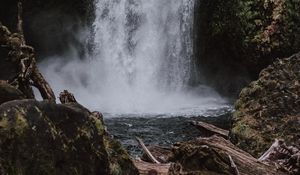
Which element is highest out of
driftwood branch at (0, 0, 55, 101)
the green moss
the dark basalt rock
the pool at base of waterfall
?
driftwood branch at (0, 0, 55, 101)

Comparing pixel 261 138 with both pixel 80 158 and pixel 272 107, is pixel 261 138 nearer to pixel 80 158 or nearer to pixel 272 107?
pixel 272 107

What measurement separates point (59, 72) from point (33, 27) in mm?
2159

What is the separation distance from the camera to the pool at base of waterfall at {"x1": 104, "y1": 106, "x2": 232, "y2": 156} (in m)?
11.8

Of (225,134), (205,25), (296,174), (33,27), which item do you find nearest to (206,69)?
(205,25)

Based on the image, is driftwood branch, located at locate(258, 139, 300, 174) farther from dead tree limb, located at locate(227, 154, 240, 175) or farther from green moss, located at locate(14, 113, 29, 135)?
green moss, located at locate(14, 113, 29, 135)

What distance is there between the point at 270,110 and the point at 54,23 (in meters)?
14.1

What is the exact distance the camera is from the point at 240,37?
17547 millimetres

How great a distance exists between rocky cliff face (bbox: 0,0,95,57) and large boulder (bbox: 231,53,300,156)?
12209 mm

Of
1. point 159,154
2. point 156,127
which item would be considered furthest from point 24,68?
point 156,127

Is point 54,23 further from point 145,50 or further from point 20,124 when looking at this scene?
point 20,124

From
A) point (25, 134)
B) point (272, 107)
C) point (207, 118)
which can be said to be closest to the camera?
point (25, 134)

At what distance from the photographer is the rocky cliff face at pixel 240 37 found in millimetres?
16953

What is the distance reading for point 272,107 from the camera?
8.20 metres

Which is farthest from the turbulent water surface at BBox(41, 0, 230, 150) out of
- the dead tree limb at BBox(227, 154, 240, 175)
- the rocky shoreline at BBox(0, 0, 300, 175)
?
the dead tree limb at BBox(227, 154, 240, 175)
